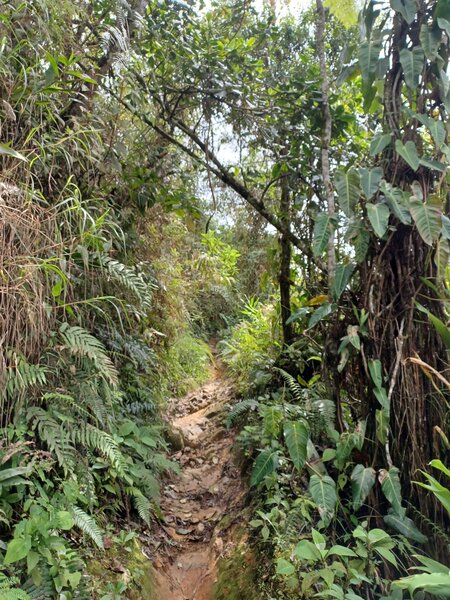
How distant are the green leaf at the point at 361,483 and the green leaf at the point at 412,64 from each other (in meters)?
2.21

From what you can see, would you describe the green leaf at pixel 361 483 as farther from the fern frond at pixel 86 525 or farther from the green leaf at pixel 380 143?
the green leaf at pixel 380 143

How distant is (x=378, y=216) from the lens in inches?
90.1

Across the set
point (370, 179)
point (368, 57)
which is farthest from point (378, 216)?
point (368, 57)

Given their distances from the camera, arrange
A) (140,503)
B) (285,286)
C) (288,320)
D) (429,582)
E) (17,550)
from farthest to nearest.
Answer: (285,286) < (288,320) < (140,503) < (17,550) < (429,582)

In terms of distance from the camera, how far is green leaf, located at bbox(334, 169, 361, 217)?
2.42 metres

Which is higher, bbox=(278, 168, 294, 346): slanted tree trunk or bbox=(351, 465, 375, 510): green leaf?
bbox=(278, 168, 294, 346): slanted tree trunk

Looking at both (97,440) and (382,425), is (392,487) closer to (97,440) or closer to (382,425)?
(382,425)

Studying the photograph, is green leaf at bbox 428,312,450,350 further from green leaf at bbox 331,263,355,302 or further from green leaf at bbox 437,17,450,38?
green leaf at bbox 437,17,450,38

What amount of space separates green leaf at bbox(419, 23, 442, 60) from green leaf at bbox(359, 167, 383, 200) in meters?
0.68

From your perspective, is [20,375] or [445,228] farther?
[445,228]

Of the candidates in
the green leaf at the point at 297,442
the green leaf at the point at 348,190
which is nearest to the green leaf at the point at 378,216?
the green leaf at the point at 348,190

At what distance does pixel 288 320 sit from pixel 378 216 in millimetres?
1016

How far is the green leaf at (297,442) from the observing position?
2.35 metres

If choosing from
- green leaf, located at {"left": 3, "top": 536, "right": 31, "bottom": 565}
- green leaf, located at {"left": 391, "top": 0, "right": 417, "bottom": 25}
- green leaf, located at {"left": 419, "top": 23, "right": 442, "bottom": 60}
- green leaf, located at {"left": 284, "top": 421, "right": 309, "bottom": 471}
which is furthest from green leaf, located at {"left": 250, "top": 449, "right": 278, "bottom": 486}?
green leaf, located at {"left": 391, "top": 0, "right": 417, "bottom": 25}
